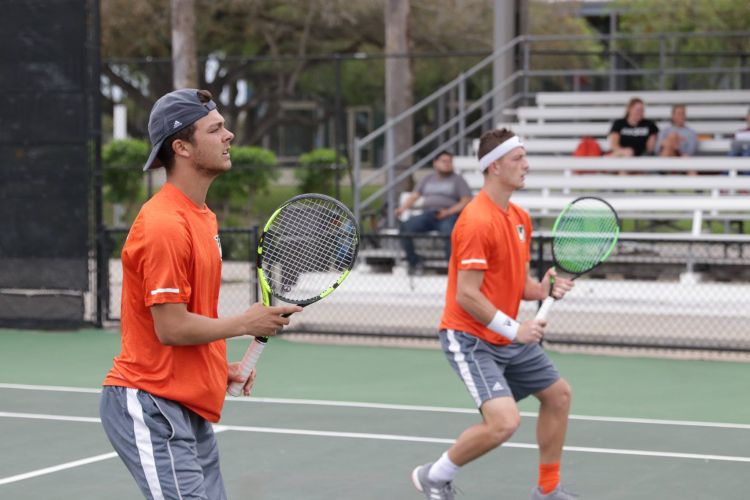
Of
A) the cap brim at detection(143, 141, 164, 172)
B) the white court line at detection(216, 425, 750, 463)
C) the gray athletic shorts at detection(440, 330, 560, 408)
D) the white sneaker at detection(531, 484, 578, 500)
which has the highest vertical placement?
the cap brim at detection(143, 141, 164, 172)

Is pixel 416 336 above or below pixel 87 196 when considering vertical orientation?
below

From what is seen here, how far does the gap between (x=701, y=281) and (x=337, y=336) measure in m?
4.13

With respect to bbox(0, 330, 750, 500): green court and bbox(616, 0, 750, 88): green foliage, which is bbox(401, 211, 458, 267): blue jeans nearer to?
bbox(0, 330, 750, 500): green court

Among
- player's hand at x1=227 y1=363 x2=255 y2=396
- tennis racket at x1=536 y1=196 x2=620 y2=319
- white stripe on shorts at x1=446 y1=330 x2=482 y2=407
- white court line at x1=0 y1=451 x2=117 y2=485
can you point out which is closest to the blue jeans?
white court line at x1=0 y1=451 x2=117 y2=485

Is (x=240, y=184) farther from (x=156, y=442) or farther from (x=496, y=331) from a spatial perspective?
(x=156, y=442)

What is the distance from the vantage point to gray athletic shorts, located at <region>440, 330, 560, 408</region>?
21.5ft

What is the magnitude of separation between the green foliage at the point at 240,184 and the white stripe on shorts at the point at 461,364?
60.4ft

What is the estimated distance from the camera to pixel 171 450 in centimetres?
456

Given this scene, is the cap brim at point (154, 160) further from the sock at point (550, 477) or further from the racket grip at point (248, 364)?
the sock at point (550, 477)

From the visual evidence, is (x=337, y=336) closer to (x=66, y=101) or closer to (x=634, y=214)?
(x=66, y=101)

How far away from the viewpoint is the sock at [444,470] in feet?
21.5

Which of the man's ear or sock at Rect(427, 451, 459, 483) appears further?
sock at Rect(427, 451, 459, 483)

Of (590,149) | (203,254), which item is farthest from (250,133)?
(203,254)

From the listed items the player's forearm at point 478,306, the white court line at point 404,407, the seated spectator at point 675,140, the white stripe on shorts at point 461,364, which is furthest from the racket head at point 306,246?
the seated spectator at point 675,140
